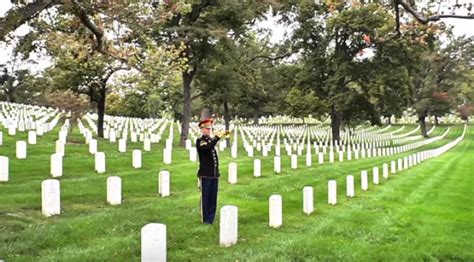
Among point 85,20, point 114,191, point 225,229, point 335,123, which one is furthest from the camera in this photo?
point 335,123

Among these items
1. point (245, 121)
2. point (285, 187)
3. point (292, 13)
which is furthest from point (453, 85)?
point (285, 187)

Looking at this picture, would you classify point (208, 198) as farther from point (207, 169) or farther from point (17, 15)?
point (17, 15)

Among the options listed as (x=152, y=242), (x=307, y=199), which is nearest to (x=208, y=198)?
(x=307, y=199)

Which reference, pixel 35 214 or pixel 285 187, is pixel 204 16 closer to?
pixel 285 187

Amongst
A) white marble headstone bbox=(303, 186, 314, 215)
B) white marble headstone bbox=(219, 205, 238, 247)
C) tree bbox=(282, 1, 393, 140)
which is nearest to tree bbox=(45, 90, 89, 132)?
white marble headstone bbox=(303, 186, 314, 215)

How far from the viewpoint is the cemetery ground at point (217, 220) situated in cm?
818

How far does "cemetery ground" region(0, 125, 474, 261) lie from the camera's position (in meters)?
8.18

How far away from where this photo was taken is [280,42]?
50.0 meters

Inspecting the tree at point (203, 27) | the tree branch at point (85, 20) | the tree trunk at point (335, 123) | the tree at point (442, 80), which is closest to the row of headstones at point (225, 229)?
the tree branch at point (85, 20)

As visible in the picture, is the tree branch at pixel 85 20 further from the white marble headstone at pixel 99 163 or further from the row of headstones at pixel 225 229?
the white marble headstone at pixel 99 163

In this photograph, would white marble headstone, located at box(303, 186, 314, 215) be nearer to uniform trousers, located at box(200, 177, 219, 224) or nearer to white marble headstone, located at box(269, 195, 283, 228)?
white marble headstone, located at box(269, 195, 283, 228)

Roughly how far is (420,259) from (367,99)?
39.2m

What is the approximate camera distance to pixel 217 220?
1037 centimetres

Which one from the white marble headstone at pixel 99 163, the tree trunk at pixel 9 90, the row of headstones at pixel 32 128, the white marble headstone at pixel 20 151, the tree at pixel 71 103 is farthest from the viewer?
the tree trunk at pixel 9 90
